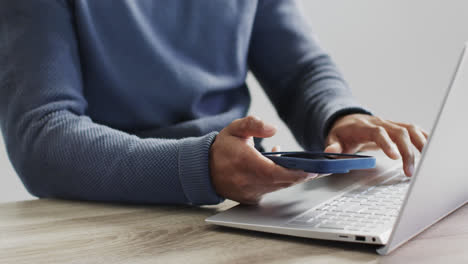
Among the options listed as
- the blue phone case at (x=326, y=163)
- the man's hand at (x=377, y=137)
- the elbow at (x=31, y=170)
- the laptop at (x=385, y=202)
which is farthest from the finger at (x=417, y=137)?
the elbow at (x=31, y=170)

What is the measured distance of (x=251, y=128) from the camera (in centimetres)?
54

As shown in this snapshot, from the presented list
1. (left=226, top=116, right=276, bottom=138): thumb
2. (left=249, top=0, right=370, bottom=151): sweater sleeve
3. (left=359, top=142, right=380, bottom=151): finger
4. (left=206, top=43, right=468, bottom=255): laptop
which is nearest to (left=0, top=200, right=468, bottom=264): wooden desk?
(left=206, top=43, right=468, bottom=255): laptop

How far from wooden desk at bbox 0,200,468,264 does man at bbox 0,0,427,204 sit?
0.07m

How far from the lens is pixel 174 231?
498mm

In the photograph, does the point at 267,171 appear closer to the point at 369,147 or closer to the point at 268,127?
the point at 268,127

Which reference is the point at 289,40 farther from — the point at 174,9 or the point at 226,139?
the point at 226,139

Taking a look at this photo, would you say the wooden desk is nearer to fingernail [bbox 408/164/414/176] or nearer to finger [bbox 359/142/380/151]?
fingernail [bbox 408/164/414/176]

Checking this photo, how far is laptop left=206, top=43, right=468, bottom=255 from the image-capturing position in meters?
0.38

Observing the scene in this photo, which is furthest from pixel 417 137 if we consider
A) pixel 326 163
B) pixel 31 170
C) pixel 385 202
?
pixel 31 170

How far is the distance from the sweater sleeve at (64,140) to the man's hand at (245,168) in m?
0.02

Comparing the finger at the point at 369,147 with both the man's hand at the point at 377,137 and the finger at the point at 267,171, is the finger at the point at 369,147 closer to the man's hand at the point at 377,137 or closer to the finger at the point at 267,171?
the man's hand at the point at 377,137

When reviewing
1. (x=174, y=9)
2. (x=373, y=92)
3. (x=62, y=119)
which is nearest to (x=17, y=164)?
(x=62, y=119)

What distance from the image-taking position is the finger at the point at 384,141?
680 millimetres

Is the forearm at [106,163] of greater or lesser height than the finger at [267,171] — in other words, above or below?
below
